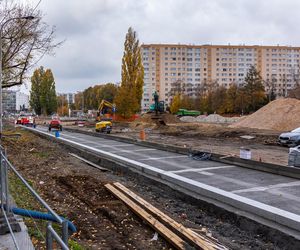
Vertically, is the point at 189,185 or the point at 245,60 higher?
the point at 245,60

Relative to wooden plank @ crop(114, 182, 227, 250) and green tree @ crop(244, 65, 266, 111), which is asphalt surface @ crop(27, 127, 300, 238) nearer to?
wooden plank @ crop(114, 182, 227, 250)

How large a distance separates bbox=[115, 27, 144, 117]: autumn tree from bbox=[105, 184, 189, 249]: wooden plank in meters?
51.2

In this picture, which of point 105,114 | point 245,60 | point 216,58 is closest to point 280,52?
point 245,60

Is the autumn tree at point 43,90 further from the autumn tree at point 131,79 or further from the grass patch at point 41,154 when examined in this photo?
the grass patch at point 41,154

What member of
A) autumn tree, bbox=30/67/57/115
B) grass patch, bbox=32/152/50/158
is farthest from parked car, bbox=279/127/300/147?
autumn tree, bbox=30/67/57/115

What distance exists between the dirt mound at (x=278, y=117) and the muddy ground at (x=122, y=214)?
→ 30.0 m

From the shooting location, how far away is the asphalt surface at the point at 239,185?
8.07 meters

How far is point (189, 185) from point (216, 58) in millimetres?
140305

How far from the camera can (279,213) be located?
768 centimetres

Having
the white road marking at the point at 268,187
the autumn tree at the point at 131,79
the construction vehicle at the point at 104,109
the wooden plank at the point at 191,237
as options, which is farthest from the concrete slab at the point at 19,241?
the autumn tree at the point at 131,79

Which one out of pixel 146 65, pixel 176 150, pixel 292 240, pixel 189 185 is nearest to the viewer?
pixel 292 240

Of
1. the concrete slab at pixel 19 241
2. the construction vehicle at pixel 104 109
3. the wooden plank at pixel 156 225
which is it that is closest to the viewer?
the concrete slab at pixel 19 241

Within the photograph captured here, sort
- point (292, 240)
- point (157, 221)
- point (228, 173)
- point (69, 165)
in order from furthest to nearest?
1. point (69, 165)
2. point (228, 173)
3. point (157, 221)
4. point (292, 240)

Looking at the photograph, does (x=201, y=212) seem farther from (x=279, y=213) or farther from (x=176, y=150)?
(x=176, y=150)
